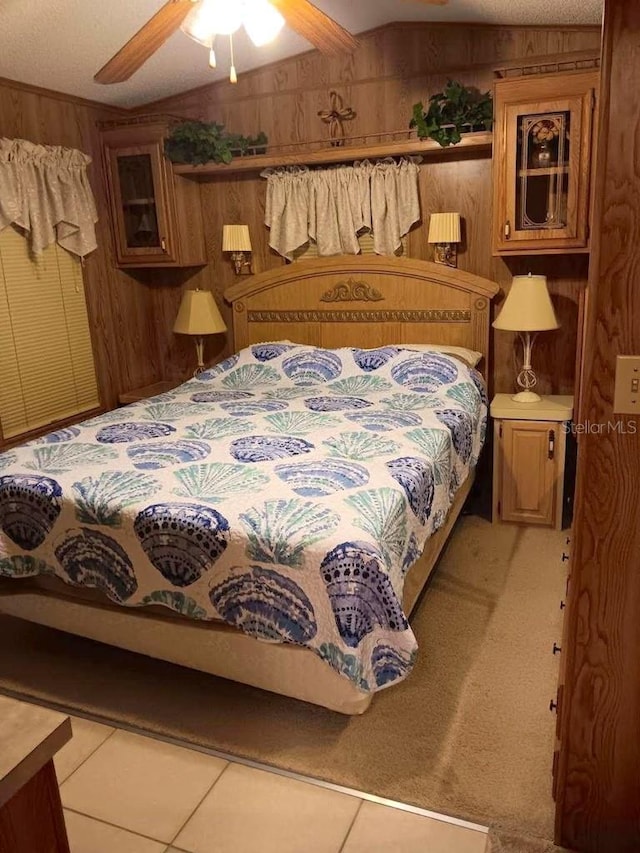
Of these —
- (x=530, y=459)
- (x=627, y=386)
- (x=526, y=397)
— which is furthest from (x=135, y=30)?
(x=627, y=386)

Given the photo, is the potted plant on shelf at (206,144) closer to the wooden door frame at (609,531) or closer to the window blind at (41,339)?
the window blind at (41,339)

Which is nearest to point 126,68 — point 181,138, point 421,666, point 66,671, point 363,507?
point 181,138

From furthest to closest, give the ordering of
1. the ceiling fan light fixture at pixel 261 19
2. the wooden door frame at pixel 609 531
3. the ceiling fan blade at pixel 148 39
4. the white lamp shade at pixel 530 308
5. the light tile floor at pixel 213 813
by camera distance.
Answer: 1. the white lamp shade at pixel 530 308
2. the ceiling fan light fixture at pixel 261 19
3. the ceiling fan blade at pixel 148 39
4. the light tile floor at pixel 213 813
5. the wooden door frame at pixel 609 531

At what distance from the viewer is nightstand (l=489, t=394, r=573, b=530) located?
335 cm

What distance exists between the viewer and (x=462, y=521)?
3592 mm

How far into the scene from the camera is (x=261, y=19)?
222 cm

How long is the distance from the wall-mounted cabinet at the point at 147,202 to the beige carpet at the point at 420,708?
7.65 ft

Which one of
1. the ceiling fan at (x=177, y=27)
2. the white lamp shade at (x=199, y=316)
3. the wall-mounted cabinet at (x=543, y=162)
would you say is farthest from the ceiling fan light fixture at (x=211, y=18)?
the white lamp shade at (x=199, y=316)

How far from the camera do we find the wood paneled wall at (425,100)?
138 inches

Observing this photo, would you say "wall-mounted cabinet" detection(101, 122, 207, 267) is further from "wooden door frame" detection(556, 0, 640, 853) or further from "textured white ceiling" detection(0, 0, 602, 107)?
"wooden door frame" detection(556, 0, 640, 853)

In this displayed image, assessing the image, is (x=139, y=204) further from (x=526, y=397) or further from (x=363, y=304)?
(x=526, y=397)

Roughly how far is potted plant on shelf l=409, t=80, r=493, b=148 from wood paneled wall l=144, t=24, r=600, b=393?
0.20 metres

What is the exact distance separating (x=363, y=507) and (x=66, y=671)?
1290 millimetres

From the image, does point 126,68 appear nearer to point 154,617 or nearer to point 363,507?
point 363,507
